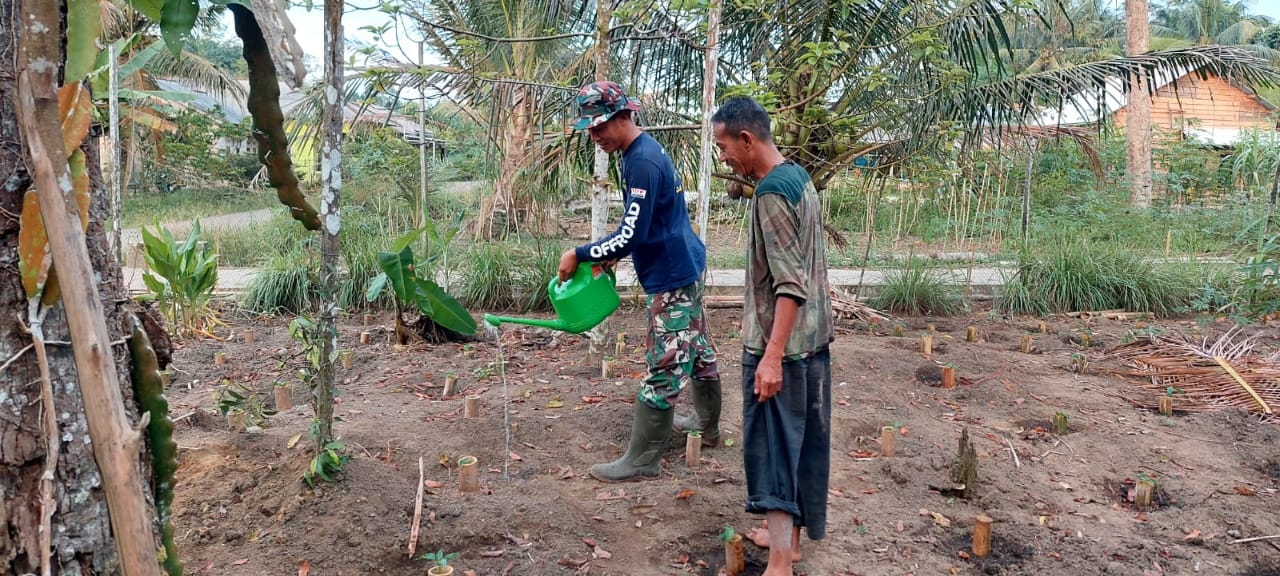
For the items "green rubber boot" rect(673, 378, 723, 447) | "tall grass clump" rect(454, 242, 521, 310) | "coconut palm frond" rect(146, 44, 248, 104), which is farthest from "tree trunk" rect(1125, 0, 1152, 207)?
"coconut palm frond" rect(146, 44, 248, 104)

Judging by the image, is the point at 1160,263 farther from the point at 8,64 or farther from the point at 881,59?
the point at 8,64

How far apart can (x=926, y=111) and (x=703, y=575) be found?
493cm

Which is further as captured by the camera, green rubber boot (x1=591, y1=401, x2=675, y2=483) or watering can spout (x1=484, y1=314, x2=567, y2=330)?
green rubber boot (x1=591, y1=401, x2=675, y2=483)

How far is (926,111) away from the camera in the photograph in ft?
21.7

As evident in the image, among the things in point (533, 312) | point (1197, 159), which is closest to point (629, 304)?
point (533, 312)

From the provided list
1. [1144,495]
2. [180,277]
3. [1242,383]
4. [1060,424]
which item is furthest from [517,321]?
[1242,383]

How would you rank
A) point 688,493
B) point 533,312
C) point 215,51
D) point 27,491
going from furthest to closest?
point 215,51 < point 533,312 < point 688,493 < point 27,491

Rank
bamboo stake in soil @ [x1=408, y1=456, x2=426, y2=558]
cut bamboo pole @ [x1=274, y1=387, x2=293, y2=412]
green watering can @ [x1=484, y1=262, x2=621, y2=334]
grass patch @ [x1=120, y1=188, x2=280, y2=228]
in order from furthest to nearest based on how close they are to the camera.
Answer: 1. grass patch @ [x1=120, y1=188, x2=280, y2=228]
2. cut bamboo pole @ [x1=274, y1=387, x2=293, y2=412]
3. green watering can @ [x1=484, y1=262, x2=621, y2=334]
4. bamboo stake in soil @ [x1=408, y1=456, x2=426, y2=558]

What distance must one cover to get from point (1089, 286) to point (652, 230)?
233 inches

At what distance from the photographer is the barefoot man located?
8.34ft

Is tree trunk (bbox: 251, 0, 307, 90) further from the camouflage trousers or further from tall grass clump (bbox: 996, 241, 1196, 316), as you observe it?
tall grass clump (bbox: 996, 241, 1196, 316)

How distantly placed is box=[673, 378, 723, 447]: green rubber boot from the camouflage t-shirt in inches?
47.7

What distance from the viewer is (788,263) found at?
8.27 ft

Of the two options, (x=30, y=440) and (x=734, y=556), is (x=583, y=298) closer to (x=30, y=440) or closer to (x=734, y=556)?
(x=734, y=556)
